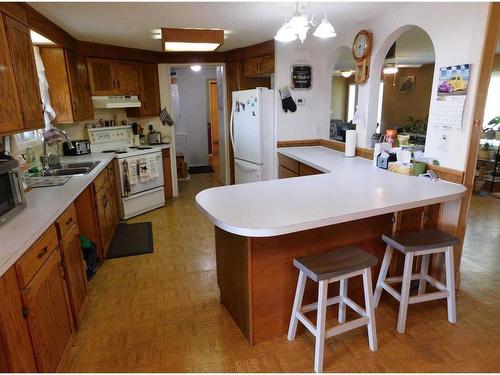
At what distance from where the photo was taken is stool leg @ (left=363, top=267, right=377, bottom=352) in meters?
1.82

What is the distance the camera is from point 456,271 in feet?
8.04

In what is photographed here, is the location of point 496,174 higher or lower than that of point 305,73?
lower

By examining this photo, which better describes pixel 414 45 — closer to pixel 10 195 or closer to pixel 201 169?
pixel 201 169

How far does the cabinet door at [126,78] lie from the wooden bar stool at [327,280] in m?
3.57

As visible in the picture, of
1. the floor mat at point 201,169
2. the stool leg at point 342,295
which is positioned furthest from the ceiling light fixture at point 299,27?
the floor mat at point 201,169

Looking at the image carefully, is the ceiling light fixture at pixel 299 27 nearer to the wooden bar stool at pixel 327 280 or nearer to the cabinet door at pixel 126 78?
the wooden bar stool at pixel 327 280

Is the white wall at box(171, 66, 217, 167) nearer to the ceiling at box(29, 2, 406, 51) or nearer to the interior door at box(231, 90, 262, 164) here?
the interior door at box(231, 90, 262, 164)

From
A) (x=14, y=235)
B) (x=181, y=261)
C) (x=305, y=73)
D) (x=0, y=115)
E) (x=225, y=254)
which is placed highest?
(x=305, y=73)

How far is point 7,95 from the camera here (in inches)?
79.0

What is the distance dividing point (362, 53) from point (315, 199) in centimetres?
189

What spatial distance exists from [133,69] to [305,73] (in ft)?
7.50

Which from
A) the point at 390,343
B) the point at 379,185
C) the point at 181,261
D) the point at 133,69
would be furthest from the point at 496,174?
the point at 133,69

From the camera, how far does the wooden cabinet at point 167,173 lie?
482 centimetres

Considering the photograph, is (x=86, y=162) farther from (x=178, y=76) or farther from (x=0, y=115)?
(x=178, y=76)
